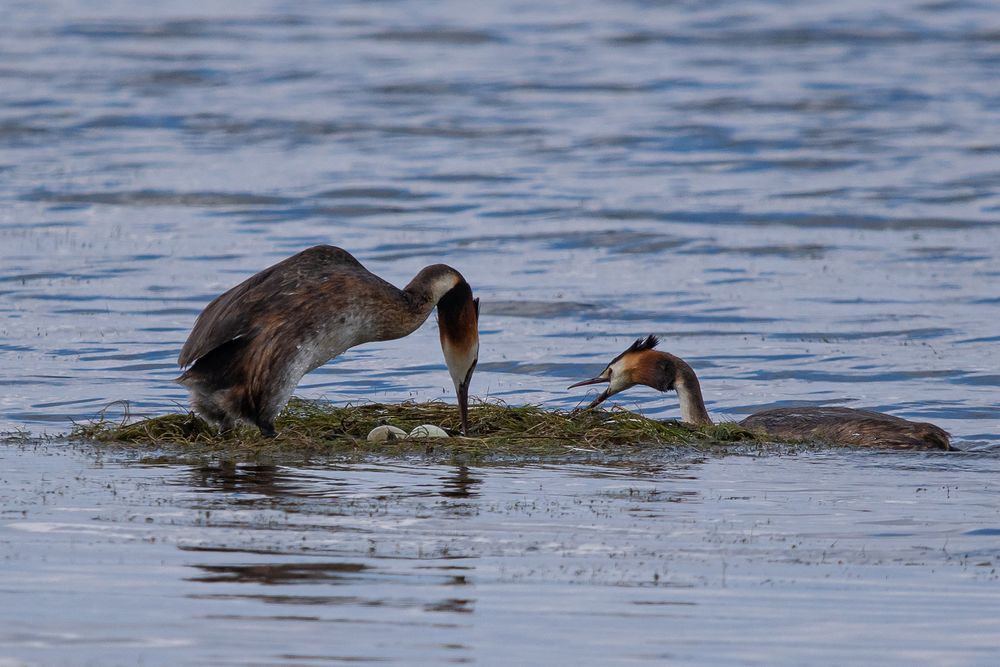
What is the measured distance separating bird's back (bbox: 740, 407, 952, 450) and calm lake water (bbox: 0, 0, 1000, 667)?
0.45m

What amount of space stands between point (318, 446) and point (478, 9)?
1721 inches

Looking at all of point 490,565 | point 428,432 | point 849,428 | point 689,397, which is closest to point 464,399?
point 428,432

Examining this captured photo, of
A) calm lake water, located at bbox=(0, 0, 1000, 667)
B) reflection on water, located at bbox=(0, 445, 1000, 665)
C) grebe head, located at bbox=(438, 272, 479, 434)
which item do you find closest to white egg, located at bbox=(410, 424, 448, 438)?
grebe head, located at bbox=(438, 272, 479, 434)

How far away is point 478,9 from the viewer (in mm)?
52938

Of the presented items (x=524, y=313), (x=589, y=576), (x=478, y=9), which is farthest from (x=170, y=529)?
(x=478, y=9)

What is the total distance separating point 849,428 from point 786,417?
71 cm

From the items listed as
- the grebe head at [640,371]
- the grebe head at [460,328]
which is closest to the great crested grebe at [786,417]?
the grebe head at [640,371]

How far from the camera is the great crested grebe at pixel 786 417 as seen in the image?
1166 centimetres

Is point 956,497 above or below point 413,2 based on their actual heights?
below

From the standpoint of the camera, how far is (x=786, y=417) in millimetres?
12570

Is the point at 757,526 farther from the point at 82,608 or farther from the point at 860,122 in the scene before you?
the point at 860,122

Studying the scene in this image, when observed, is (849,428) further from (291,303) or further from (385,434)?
(291,303)

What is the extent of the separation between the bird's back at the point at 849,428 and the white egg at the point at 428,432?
2274 mm

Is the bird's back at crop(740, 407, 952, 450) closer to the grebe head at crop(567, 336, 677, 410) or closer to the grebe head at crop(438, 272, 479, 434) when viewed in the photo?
the grebe head at crop(567, 336, 677, 410)
